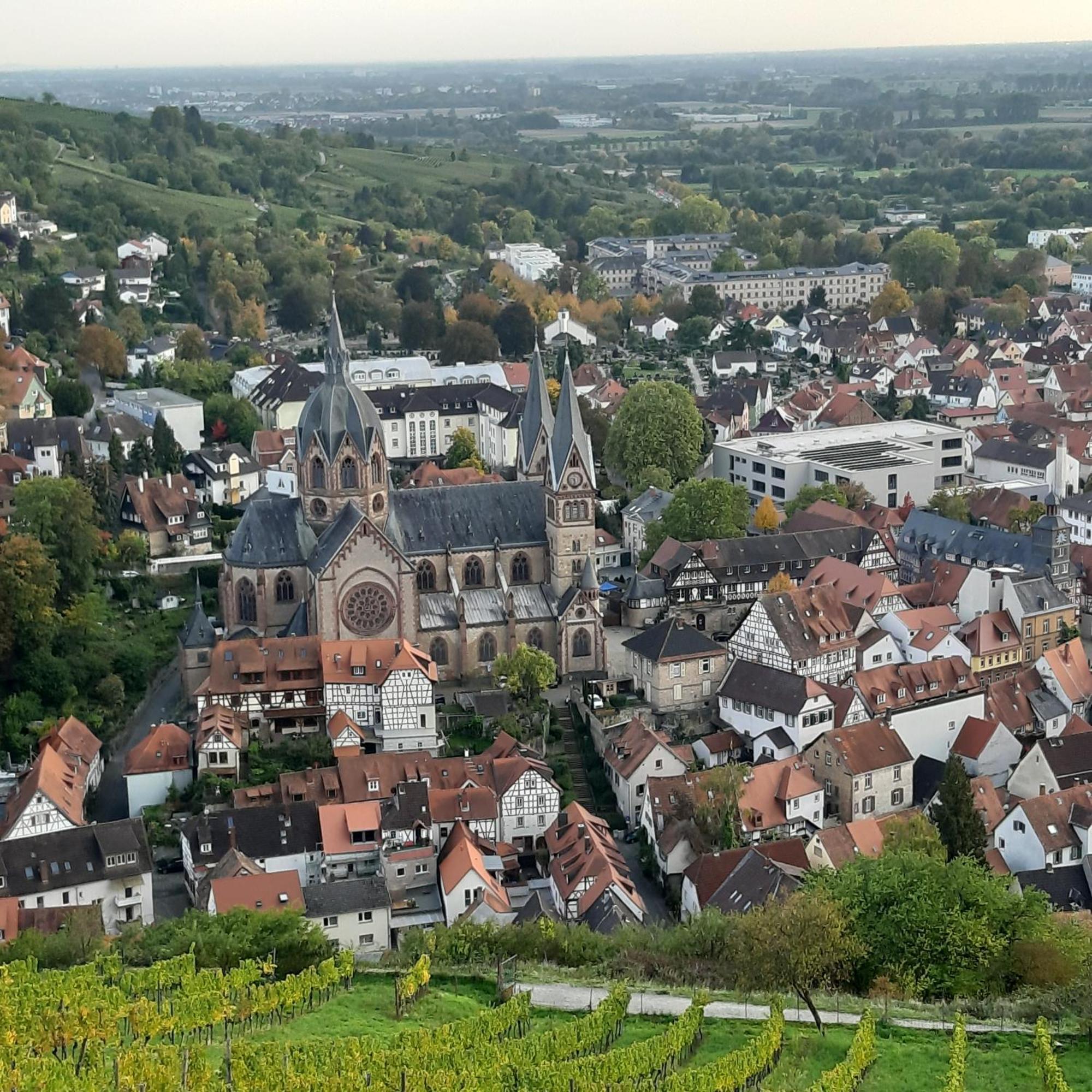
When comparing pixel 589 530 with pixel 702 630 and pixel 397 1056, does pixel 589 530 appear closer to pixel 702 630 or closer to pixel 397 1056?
pixel 702 630

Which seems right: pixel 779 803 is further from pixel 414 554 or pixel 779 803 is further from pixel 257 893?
pixel 414 554

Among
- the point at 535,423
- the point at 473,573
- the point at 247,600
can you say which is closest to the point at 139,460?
the point at 247,600

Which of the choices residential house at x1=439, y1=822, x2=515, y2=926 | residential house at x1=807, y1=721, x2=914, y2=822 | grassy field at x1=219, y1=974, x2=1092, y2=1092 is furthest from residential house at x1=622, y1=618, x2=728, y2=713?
grassy field at x1=219, y1=974, x2=1092, y2=1092

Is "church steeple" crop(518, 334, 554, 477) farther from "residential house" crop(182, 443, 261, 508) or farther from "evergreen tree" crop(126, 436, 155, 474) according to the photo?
"evergreen tree" crop(126, 436, 155, 474)

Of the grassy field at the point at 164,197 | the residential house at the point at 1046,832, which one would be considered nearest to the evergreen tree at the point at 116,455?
the residential house at the point at 1046,832

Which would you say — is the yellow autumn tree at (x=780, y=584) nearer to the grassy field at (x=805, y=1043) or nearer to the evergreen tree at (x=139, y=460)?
the grassy field at (x=805, y=1043)
